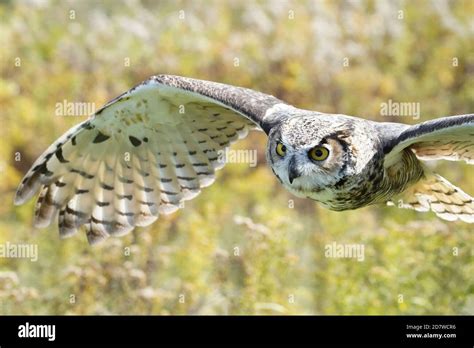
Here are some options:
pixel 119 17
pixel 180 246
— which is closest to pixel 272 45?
pixel 119 17

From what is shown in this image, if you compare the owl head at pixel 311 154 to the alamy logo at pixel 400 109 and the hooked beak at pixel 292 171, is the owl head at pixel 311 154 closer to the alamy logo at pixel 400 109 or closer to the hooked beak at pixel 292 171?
the hooked beak at pixel 292 171

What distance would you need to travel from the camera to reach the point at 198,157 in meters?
7.18

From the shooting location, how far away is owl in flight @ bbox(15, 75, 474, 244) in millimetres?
5555

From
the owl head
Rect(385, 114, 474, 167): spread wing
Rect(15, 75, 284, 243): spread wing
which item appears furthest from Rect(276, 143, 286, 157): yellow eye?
Rect(15, 75, 284, 243): spread wing

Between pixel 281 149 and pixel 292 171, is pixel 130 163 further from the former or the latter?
pixel 292 171

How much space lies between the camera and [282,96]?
10461 millimetres

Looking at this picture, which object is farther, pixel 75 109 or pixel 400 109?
pixel 400 109

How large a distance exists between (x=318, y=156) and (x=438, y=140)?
97cm

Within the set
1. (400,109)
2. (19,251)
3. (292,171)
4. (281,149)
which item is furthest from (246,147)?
(292,171)

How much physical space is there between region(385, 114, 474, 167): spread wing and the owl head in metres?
0.33

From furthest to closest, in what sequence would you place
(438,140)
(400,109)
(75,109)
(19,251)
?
(400,109)
(75,109)
(19,251)
(438,140)

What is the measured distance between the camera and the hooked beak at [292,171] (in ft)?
17.8

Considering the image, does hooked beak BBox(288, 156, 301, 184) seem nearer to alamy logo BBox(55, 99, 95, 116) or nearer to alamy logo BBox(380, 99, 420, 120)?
alamy logo BBox(380, 99, 420, 120)
